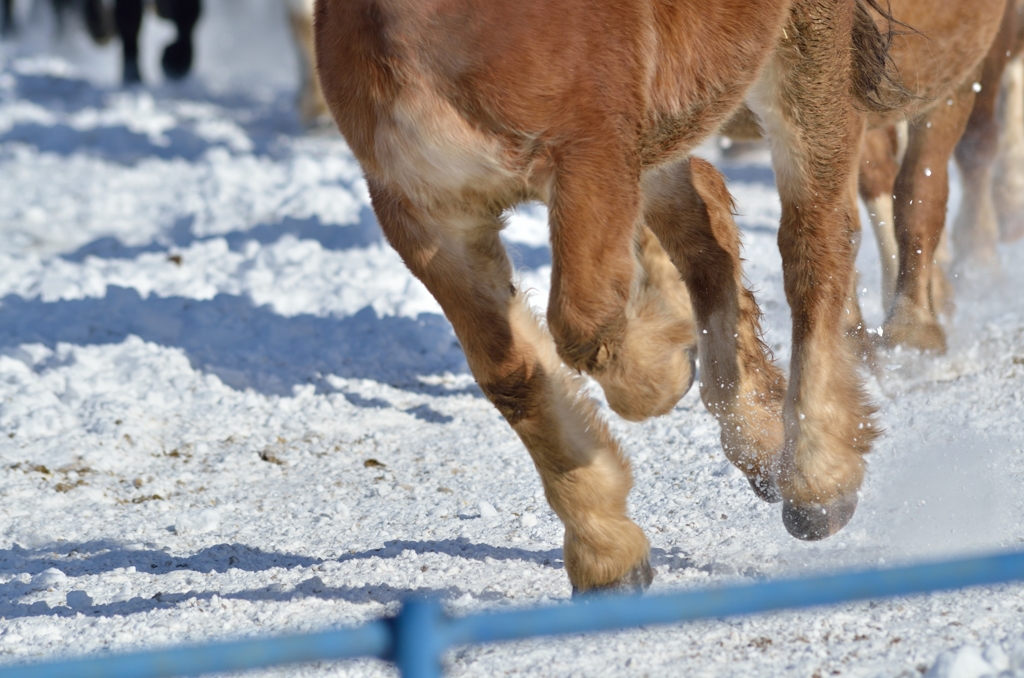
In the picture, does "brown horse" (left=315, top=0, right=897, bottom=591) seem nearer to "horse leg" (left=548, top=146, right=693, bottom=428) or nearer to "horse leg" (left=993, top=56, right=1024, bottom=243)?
"horse leg" (left=548, top=146, right=693, bottom=428)

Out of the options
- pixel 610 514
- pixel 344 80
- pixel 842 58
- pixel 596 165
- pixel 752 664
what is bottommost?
pixel 752 664

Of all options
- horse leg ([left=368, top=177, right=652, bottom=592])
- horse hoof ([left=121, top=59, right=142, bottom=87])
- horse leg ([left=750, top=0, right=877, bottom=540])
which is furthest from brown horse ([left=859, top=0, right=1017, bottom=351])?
horse hoof ([left=121, top=59, right=142, bottom=87])

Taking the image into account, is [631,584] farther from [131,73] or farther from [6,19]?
[6,19]

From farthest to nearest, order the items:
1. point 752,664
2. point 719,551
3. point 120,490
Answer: point 120,490, point 719,551, point 752,664

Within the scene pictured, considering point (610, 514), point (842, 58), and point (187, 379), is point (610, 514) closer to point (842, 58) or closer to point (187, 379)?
point (842, 58)

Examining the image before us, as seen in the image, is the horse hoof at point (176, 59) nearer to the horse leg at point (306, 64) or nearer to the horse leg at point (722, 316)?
the horse leg at point (306, 64)

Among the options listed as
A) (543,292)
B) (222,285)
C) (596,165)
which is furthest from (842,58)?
(222,285)

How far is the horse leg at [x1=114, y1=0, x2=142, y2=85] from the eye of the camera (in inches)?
634

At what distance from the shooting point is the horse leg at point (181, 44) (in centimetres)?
1623

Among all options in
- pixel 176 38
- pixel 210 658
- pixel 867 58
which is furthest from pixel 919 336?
pixel 176 38

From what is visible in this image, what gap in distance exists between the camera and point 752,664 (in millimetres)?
2418

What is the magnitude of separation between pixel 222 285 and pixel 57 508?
2.61 metres

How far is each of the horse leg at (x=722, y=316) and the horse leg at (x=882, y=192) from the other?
1852 millimetres

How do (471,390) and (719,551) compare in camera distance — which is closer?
(719,551)
